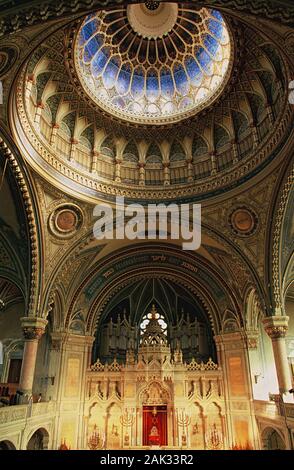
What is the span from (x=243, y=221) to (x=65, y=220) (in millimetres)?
8757

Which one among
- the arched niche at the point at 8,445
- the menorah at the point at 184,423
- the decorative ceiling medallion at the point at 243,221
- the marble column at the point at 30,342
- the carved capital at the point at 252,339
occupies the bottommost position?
the arched niche at the point at 8,445

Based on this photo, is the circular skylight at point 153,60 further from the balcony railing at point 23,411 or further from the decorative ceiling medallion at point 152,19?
the balcony railing at point 23,411

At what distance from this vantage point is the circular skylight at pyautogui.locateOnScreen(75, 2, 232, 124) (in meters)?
15.5

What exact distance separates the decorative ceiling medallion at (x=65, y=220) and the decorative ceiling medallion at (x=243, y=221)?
7.64 metres

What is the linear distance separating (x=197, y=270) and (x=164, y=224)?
4.15 meters

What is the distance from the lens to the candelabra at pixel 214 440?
53.8 ft

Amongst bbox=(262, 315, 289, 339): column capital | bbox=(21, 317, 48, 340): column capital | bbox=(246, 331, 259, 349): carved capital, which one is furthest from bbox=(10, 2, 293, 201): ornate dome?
bbox=(246, 331, 259, 349): carved capital

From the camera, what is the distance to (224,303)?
19312 millimetres

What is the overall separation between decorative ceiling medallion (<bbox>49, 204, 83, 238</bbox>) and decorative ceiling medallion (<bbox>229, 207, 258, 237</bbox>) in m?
7.64

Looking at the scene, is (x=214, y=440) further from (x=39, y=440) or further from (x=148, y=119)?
(x=148, y=119)

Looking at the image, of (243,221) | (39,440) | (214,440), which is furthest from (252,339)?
(39,440)

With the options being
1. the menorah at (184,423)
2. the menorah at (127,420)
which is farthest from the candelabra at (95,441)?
the menorah at (184,423)

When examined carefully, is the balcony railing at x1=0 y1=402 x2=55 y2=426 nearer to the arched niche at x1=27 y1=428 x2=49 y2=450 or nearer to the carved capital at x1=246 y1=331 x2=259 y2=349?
the arched niche at x1=27 y1=428 x2=49 y2=450

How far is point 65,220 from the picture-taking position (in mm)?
16016
